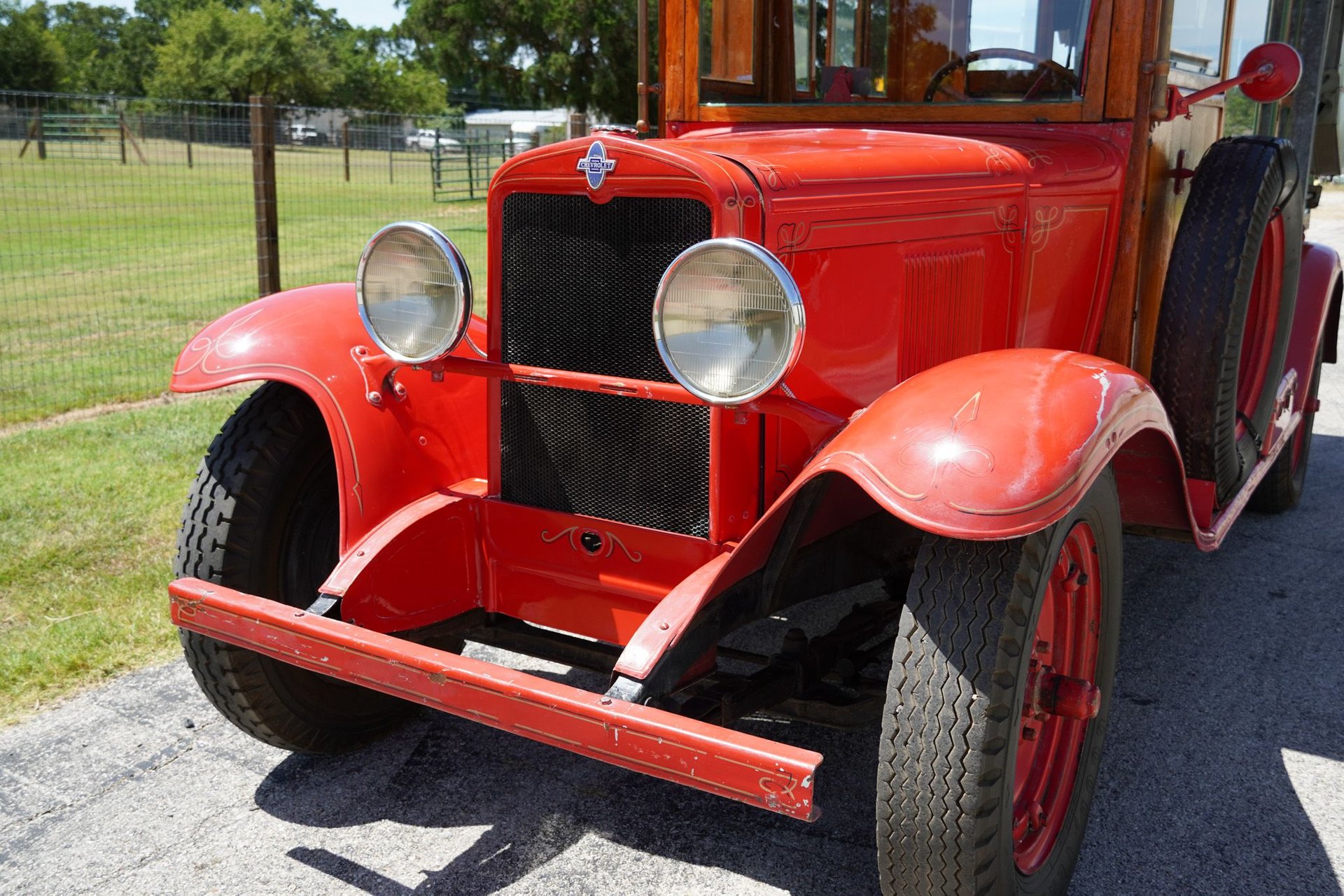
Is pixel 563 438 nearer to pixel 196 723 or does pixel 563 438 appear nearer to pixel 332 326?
pixel 332 326

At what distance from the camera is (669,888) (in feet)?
8.04

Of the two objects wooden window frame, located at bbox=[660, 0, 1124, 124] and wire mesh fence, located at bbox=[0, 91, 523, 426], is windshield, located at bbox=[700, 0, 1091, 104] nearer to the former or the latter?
wooden window frame, located at bbox=[660, 0, 1124, 124]

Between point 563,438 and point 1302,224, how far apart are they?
283cm

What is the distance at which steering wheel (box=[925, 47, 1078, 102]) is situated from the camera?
3.11m

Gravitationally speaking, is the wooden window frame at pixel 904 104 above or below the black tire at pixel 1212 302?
above

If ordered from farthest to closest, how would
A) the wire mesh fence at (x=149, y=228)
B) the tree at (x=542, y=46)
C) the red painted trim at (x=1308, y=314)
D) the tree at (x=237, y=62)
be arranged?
the tree at (x=237, y=62), the tree at (x=542, y=46), the wire mesh fence at (x=149, y=228), the red painted trim at (x=1308, y=314)

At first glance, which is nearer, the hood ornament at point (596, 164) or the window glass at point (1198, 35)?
the hood ornament at point (596, 164)

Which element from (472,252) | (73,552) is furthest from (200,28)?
(73,552)

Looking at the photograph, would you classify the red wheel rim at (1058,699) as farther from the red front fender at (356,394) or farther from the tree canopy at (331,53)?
the tree canopy at (331,53)

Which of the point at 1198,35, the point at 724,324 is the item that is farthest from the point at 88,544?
A: the point at 1198,35

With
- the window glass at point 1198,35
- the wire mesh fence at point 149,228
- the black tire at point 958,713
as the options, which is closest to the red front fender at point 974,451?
the black tire at point 958,713

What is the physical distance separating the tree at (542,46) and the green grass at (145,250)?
7480 millimetres

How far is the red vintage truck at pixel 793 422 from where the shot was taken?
2.01 meters

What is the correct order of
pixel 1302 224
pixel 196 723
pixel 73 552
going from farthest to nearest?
pixel 73 552 < pixel 1302 224 < pixel 196 723
